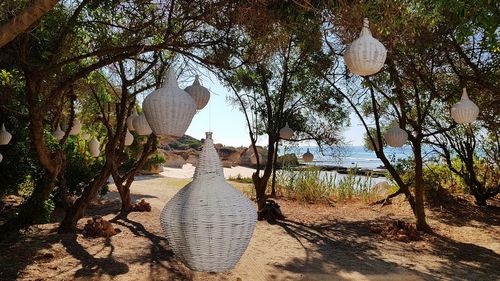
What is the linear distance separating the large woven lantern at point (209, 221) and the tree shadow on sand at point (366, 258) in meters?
2.80

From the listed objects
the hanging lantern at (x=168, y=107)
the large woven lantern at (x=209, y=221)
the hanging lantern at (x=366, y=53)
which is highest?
the hanging lantern at (x=366, y=53)

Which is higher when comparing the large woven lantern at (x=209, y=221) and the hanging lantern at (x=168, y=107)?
the hanging lantern at (x=168, y=107)

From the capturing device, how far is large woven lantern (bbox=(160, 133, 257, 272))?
2.19m

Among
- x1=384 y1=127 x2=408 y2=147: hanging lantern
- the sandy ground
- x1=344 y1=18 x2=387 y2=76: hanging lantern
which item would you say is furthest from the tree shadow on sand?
x1=344 y1=18 x2=387 y2=76: hanging lantern

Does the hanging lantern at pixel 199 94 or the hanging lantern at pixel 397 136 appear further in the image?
the hanging lantern at pixel 397 136

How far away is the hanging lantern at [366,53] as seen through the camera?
9.29ft

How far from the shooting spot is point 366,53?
2.83 metres

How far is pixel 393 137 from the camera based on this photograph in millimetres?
6605

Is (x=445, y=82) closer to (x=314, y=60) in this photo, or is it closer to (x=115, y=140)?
(x=314, y=60)

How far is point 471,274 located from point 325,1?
12.7 feet

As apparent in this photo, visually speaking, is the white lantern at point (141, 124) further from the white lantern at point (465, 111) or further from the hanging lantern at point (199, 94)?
the white lantern at point (465, 111)

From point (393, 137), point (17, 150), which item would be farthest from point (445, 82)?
point (17, 150)

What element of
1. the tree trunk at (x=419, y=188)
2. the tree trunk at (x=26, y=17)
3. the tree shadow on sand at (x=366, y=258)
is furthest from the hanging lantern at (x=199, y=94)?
the tree trunk at (x=419, y=188)

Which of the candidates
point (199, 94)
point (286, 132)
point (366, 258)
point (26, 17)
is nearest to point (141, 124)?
point (199, 94)
